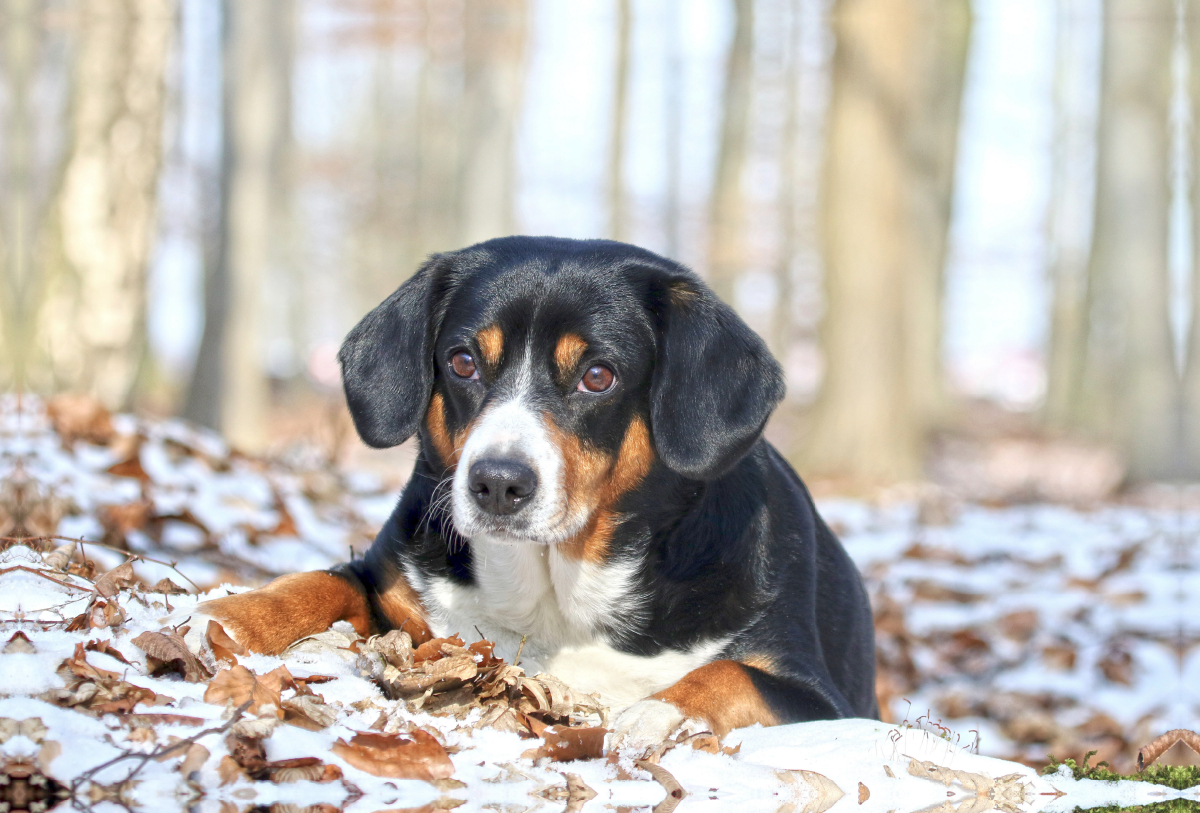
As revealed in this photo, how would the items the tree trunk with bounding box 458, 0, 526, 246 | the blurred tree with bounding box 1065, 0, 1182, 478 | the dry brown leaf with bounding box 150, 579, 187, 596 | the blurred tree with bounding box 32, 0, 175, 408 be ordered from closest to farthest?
the dry brown leaf with bounding box 150, 579, 187, 596 < the blurred tree with bounding box 32, 0, 175, 408 < the blurred tree with bounding box 1065, 0, 1182, 478 < the tree trunk with bounding box 458, 0, 526, 246

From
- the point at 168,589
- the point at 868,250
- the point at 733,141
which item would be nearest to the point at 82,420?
the point at 168,589

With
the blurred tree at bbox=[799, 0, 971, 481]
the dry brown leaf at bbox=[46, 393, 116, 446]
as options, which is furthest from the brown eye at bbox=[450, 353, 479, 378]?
the blurred tree at bbox=[799, 0, 971, 481]

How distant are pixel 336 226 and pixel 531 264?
40.6 meters

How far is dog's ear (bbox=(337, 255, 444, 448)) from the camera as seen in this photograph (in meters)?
3.87

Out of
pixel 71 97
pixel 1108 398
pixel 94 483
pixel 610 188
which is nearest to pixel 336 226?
pixel 610 188

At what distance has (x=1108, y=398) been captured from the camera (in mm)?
20609

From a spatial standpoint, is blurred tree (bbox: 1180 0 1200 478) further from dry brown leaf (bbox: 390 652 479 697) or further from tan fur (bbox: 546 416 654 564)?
dry brown leaf (bbox: 390 652 479 697)

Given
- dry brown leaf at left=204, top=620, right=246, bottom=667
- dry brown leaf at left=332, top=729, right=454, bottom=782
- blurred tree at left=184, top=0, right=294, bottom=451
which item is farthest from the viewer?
blurred tree at left=184, top=0, right=294, bottom=451

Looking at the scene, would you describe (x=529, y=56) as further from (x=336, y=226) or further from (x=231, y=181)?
(x=336, y=226)

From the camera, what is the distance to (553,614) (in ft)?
12.6

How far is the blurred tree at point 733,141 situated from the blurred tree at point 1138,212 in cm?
1472

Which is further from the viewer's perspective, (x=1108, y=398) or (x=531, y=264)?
(x=1108, y=398)

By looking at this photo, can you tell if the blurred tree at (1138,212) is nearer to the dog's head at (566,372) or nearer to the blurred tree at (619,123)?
the dog's head at (566,372)

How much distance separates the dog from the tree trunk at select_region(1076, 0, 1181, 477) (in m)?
10.8
